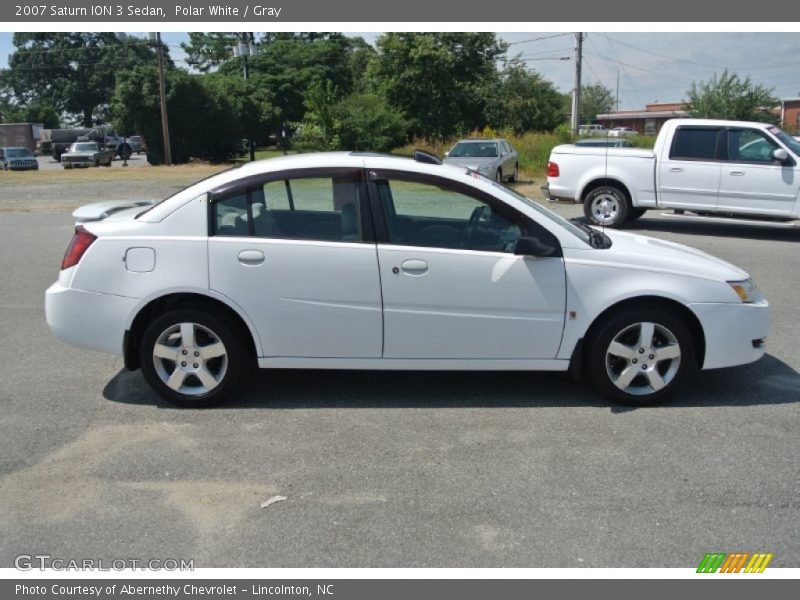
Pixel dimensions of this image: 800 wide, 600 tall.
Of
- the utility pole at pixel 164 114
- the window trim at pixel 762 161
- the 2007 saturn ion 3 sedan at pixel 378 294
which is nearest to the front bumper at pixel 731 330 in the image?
the 2007 saturn ion 3 sedan at pixel 378 294

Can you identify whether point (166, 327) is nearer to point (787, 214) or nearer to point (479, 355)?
point (479, 355)

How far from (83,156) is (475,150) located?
32.7 m

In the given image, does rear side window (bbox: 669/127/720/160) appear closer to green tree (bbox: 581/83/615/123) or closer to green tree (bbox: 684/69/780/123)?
green tree (bbox: 684/69/780/123)

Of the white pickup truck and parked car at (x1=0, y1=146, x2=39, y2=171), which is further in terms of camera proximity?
parked car at (x1=0, y1=146, x2=39, y2=171)

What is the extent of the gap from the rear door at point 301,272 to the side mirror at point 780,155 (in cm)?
992

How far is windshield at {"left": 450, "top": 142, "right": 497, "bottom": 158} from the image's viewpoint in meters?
22.5

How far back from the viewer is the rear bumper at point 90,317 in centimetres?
502

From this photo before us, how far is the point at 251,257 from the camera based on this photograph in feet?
16.2

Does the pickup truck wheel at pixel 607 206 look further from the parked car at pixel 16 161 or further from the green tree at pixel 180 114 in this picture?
the parked car at pixel 16 161

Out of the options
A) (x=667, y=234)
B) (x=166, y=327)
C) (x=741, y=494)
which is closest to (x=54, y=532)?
(x=166, y=327)

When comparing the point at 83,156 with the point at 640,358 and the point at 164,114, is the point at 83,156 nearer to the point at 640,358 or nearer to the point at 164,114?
the point at 164,114

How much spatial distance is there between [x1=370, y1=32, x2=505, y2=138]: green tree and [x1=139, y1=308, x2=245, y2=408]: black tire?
38.6 metres

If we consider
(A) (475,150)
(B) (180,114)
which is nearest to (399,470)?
(A) (475,150)

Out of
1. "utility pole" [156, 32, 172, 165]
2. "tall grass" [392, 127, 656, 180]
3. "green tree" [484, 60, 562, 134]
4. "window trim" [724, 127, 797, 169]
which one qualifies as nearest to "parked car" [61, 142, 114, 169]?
"utility pole" [156, 32, 172, 165]
